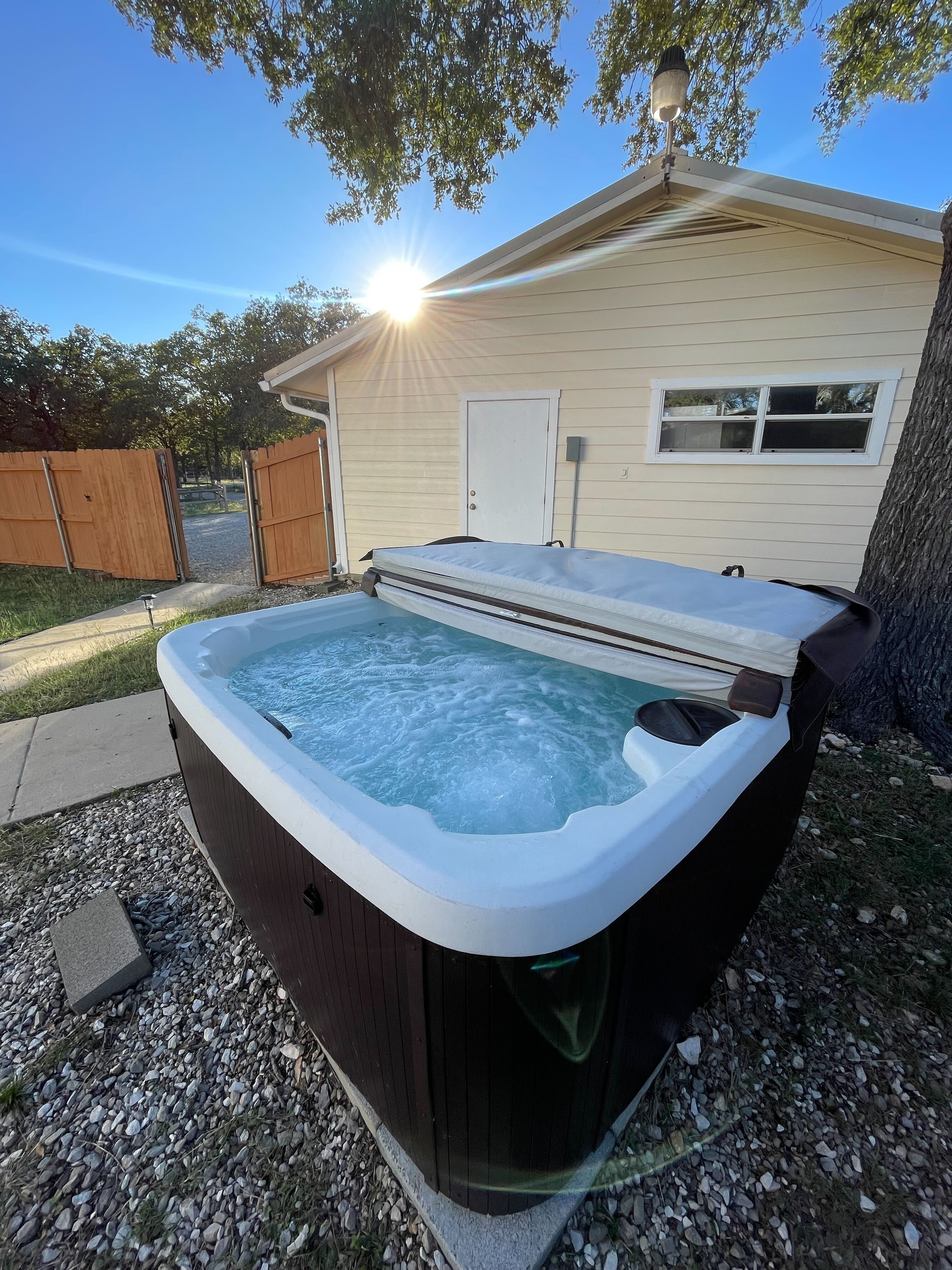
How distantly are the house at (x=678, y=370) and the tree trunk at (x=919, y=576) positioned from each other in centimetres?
137

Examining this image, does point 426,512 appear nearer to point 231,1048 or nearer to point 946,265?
point 946,265

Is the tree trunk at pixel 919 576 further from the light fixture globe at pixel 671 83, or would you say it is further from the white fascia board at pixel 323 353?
the white fascia board at pixel 323 353

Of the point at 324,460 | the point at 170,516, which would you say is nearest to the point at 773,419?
the point at 324,460

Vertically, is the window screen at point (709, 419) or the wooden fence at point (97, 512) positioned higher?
the window screen at point (709, 419)

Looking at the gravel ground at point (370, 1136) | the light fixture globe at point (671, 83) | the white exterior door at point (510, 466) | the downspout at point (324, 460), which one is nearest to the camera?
the gravel ground at point (370, 1136)

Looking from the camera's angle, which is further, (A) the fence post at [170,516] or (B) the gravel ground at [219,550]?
(B) the gravel ground at [219,550]

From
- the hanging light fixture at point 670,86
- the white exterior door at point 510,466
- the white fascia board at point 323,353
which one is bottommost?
the white exterior door at point 510,466

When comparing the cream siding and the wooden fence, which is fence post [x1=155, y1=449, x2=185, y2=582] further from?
the cream siding

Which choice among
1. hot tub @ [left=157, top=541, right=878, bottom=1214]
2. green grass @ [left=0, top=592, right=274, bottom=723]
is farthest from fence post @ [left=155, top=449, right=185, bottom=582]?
hot tub @ [left=157, top=541, right=878, bottom=1214]

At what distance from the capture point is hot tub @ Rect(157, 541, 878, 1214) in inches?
29.5

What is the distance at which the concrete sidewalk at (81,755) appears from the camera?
2.19 metres

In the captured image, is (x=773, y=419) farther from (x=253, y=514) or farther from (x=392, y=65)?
(x=253, y=514)

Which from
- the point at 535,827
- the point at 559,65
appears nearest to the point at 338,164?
the point at 559,65

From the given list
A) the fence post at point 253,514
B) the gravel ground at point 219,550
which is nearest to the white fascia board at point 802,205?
the fence post at point 253,514
